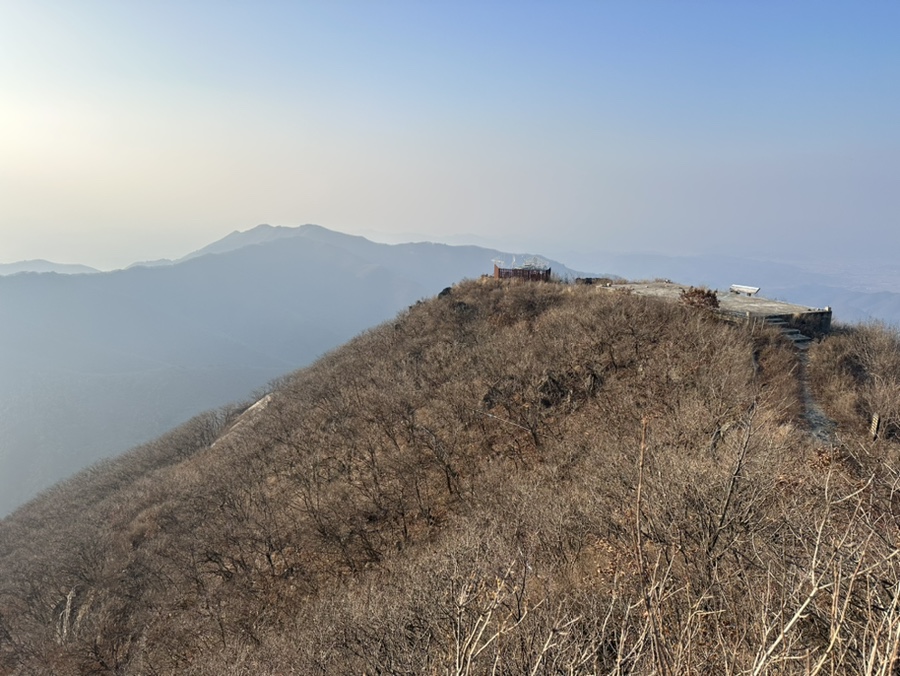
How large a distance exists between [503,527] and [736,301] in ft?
81.1

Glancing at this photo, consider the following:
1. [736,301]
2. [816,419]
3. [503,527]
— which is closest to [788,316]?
[736,301]

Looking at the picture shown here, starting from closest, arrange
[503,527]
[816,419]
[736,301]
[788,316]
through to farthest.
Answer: [503,527] → [816,419] → [788,316] → [736,301]

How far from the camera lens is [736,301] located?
29.5 metres

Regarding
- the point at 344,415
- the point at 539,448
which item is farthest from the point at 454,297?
the point at 539,448

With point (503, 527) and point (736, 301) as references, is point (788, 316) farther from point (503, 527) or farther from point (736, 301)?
point (503, 527)

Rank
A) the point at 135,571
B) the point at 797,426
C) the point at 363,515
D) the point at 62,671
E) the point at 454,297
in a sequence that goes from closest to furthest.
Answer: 1. the point at 797,426
2. the point at 62,671
3. the point at 363,515
4. the point at 135,571
5. the point at 454,297

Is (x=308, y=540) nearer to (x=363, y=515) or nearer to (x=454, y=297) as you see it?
(x=363, y=515)

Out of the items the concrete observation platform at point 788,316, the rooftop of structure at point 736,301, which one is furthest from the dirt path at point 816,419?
the rooftop of structure at point 736,301

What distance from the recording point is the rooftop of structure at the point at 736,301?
26.0 meters

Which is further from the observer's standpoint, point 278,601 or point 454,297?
point 454,297

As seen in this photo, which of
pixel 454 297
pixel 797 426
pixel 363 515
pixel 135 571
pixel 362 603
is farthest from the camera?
pixel 454 297

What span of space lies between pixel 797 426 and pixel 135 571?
3697 cm

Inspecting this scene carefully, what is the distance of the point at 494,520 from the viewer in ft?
45.8

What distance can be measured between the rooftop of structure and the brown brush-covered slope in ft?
11.4
